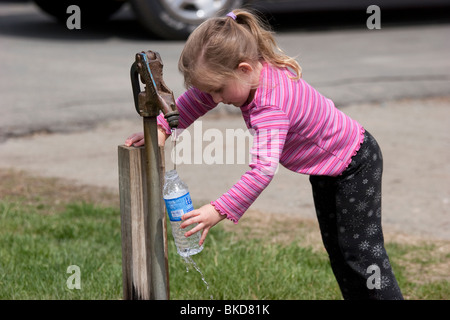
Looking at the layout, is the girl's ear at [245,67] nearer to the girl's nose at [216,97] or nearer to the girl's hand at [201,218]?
the girl's nose at [216,97]

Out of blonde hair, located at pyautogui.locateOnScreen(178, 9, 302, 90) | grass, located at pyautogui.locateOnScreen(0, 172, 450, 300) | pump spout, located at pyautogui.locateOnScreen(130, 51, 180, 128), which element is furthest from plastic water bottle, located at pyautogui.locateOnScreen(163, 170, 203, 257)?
grass, located at pyautogui.locateOnScreen(0, 172, 450, 300)

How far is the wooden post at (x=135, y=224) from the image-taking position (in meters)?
2.57

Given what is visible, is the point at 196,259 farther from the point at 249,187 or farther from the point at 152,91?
the point at 152,91

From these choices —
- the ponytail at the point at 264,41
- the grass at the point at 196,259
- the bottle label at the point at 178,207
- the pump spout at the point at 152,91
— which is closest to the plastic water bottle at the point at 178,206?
the bottle label at the point at 178,207

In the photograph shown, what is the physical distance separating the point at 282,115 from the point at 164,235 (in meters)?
0.54

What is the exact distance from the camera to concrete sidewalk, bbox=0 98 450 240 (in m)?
4.70

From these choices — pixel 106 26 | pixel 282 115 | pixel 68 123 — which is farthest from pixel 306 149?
pixel 106 26

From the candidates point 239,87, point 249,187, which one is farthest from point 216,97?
point 249,187

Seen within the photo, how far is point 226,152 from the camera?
18.3 feet

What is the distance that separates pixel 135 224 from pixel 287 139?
2.04 ft

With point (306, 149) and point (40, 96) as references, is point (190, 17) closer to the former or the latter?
point (40, 96)

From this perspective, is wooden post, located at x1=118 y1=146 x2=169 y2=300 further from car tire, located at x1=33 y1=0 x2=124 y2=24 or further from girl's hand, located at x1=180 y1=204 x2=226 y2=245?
car tire, located at x1=33 y1=0 x2=124 y2=24

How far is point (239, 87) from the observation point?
2619mm

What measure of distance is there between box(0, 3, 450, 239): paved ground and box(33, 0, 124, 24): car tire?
205 mm
